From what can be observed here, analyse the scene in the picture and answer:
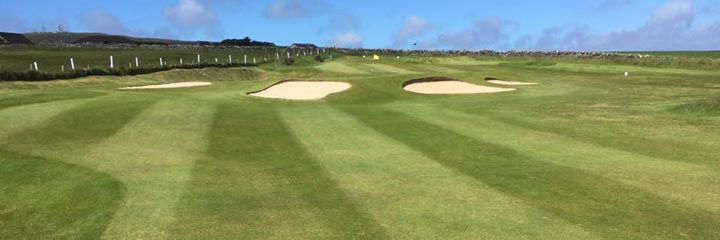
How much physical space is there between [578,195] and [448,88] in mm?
24582

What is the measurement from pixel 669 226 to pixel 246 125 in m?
11.1

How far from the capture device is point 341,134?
14.9 meters

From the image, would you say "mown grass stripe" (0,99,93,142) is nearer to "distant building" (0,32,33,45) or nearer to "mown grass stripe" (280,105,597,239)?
"mown grass stripe" (280,105,597,239)

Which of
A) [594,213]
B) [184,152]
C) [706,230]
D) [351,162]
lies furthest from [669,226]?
[184,152]

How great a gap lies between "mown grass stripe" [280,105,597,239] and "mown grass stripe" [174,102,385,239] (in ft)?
1.03

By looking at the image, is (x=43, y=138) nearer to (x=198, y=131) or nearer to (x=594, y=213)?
(x=198, y=131)

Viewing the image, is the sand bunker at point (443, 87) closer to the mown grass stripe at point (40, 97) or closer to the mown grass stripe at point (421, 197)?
the mown grass stripe at point (40, 97)

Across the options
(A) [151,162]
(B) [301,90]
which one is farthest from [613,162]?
(B) [301,90]

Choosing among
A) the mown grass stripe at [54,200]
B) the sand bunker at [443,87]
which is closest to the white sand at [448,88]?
the sand bunker at [443,87]

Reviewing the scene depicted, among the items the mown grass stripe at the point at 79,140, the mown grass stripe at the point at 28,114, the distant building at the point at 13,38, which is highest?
the distant building at the point at 13,38

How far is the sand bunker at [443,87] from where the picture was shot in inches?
1246

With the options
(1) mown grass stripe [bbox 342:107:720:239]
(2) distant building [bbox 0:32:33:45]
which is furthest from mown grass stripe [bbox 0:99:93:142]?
(2) distant building [bbox 0:32:33:45]

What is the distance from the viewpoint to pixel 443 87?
1308 inches

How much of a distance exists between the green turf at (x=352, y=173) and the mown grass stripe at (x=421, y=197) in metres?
0.04
